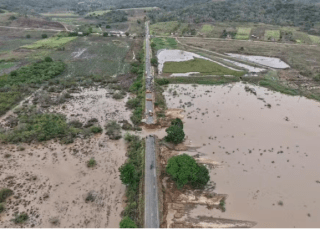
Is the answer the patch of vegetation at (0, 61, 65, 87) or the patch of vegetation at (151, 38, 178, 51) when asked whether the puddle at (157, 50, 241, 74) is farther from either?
the patch of vegetation at (0, 61, 65, 87)

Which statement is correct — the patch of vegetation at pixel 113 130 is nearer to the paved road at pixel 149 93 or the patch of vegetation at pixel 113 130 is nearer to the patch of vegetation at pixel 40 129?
the patch of vegetation at pixel 40 129

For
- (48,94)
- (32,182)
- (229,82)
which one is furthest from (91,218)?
(229,82)

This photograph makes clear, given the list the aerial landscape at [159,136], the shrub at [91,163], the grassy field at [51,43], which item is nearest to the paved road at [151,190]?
the aerial landscape at [159,136]

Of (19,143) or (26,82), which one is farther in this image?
(26,82)

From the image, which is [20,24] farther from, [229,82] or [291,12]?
[291,12]

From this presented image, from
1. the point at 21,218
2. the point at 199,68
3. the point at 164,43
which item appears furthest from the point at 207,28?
the point at 21,218

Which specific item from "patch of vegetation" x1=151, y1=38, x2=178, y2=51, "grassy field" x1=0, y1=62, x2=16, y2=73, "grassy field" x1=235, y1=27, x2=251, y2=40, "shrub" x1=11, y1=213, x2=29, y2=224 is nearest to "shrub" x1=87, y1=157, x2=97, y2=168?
"shrub" x1=11, y1=213, x2=29, y2=224

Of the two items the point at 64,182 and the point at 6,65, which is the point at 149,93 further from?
the point at 6,65

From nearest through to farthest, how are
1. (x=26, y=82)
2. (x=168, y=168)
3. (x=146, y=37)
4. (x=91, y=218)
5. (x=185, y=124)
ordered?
(x=91, y=218)
(x=168, y=168)
(x=185, y=124)
(x=26, y=82)
(x=146, y=37)
